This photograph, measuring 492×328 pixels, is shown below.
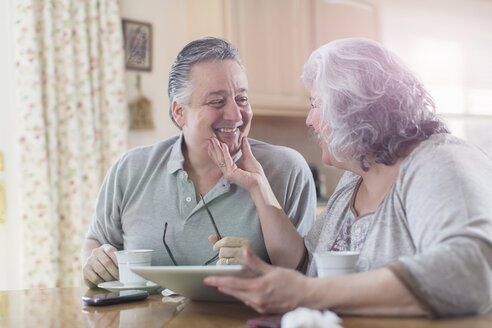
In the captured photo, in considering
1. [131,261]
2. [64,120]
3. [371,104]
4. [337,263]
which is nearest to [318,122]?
[371,104]

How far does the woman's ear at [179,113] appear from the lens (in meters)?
1.73

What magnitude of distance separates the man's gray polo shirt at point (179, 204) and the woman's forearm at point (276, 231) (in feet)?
0.32

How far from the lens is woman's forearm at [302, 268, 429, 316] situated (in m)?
0.85

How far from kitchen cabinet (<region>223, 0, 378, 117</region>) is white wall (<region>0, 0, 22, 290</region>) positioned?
135cm

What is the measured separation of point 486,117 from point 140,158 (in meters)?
4.51

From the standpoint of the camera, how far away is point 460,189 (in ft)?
2.98

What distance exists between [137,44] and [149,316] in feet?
9.11

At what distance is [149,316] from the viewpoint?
3.36 feet

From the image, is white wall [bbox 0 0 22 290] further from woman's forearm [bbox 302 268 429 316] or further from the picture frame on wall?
woman's forearm [bbox 302 268 429 316]

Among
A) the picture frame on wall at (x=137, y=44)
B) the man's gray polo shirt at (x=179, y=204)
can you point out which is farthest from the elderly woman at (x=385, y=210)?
the picture frame on wall at (x=137, y=44)

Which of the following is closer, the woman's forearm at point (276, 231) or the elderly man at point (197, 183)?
the woman's forearm at point (276, 231)

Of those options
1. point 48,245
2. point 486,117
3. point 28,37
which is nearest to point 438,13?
point 486,117

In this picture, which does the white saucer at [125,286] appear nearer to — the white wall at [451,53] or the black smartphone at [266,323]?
the black smartphone at [266,323]

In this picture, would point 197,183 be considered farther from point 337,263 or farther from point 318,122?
point 337,263
